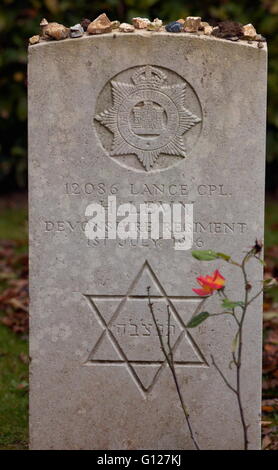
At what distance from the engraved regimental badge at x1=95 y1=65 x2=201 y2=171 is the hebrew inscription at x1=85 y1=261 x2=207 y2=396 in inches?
21.6

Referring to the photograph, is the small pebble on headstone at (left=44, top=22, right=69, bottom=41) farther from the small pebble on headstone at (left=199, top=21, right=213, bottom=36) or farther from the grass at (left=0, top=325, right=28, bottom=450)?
the grass at (left=0, top=325, right=28, bottom=450)

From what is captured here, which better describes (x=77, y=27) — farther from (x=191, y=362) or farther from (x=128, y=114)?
(x=191, y=362)

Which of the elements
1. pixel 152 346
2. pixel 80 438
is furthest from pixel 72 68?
pixel 80 438

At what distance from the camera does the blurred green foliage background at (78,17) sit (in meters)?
8.80

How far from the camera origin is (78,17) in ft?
29.2

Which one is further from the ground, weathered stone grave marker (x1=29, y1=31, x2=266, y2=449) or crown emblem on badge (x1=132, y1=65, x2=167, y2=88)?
crown emblem on badge (x1=132, y1=65, x2=167, y2=88)

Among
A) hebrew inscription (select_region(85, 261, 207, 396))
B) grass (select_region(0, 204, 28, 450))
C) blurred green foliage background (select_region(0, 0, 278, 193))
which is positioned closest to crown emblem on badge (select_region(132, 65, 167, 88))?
hebrew inscription (select_region(85, 261, 207, 396))

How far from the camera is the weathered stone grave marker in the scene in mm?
4023

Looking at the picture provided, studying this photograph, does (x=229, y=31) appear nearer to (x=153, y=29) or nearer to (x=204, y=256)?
(x=153, y=29)

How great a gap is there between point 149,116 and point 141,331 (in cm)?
99

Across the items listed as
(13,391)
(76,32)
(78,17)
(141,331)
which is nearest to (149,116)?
(76,32)

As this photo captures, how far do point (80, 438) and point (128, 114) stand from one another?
1.51m

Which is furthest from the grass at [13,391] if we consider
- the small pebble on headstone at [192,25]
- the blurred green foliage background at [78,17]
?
the blurred green foliage background at [78,17]
